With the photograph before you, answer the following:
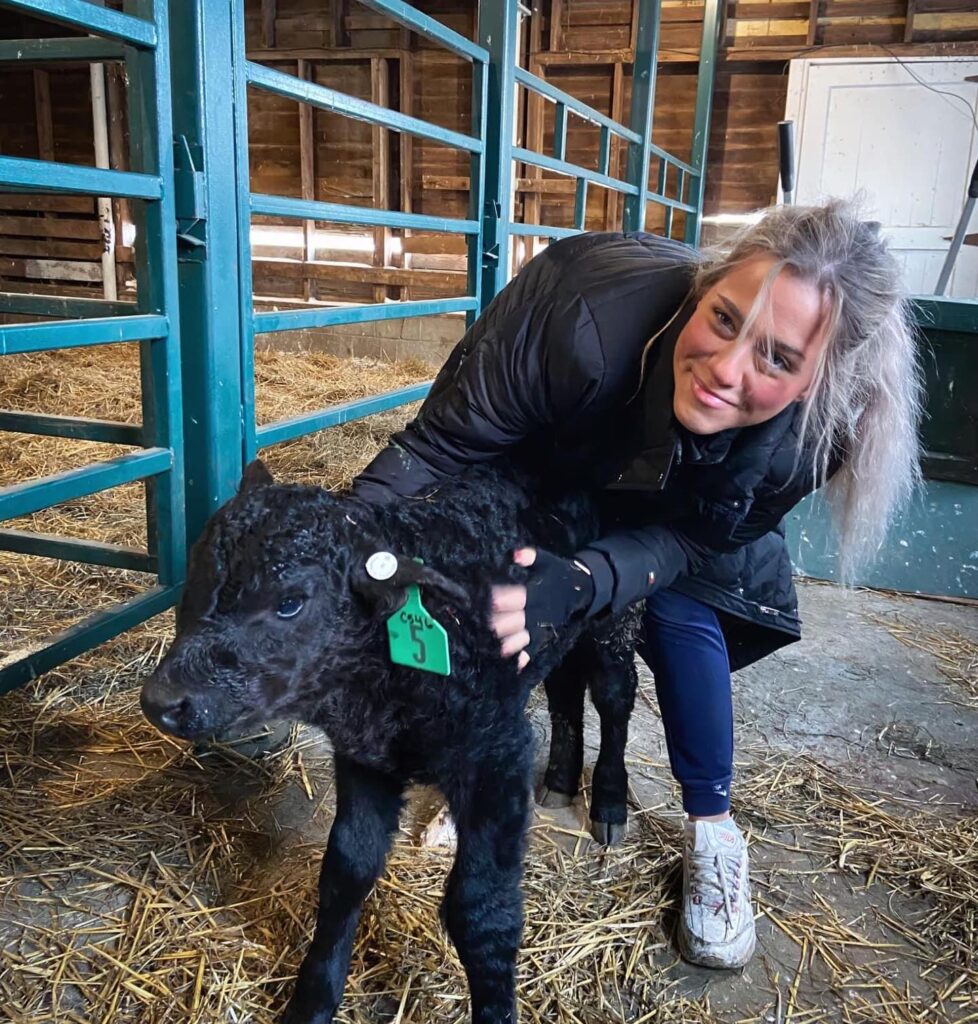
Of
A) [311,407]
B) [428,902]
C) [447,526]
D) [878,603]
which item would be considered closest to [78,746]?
[428,902]

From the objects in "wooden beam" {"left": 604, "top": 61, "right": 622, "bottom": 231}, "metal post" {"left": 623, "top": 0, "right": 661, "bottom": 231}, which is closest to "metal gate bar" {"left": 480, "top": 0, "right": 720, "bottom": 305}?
"metal post" {"left": 623, "top": 0, "right": 661, "bottom": 231}

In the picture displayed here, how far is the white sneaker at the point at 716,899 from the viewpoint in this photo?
190cm

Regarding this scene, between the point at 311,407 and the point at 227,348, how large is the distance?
3874mm

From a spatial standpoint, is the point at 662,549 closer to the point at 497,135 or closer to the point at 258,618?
the point at 258,618

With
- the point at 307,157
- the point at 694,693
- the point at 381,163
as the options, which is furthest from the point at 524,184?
the point at 694,693

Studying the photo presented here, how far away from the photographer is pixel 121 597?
3324 mm

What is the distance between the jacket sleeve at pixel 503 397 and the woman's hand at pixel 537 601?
0.34m

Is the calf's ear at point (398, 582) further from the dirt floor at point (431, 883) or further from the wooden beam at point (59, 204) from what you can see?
the wooden beam at point (59, 204)

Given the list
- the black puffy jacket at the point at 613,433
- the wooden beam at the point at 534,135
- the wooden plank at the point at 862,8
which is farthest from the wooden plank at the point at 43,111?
the black puffy jacket at the point at 613,433

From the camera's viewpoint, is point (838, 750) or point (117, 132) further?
point (117, 132)

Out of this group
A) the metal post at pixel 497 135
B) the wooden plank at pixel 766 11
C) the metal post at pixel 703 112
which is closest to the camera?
the metal post at pixel 497 135

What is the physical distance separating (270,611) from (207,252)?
109 centimetres

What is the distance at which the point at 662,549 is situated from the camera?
1.87 meters

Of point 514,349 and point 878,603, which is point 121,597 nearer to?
point 514,349
